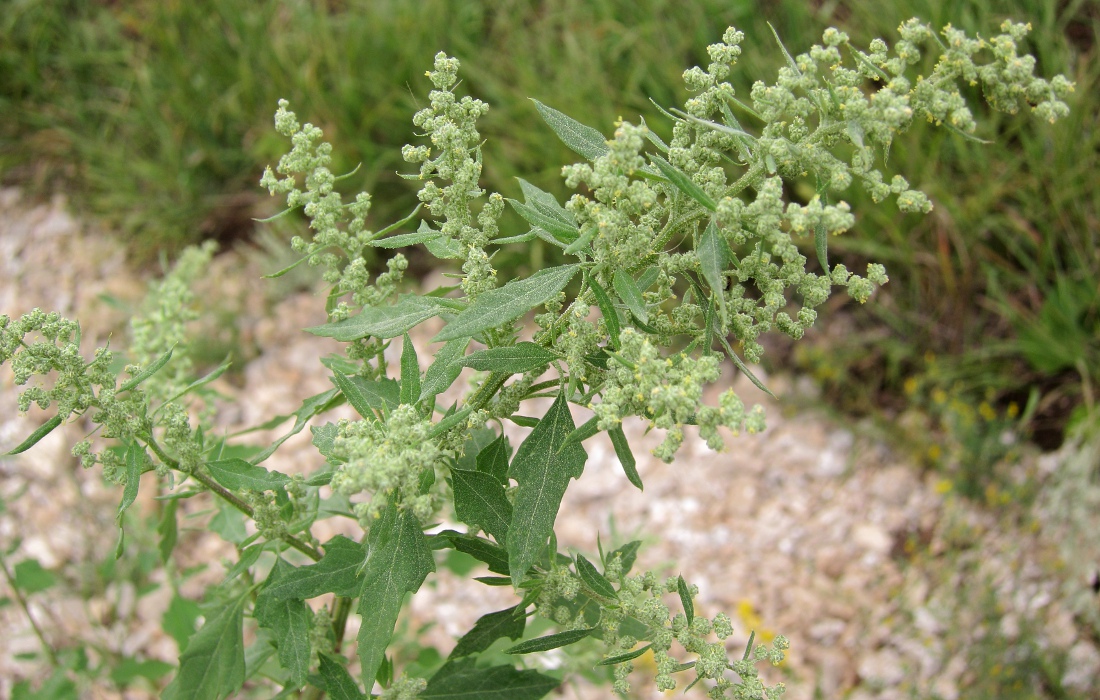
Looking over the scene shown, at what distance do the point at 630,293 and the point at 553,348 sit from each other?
21cm

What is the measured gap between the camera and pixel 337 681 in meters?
1.49

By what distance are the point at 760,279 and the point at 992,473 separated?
326 centimetres

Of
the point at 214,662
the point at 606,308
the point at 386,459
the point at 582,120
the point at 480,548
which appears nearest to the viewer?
the point at 386,459

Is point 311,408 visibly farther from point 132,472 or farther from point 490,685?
point 490,685

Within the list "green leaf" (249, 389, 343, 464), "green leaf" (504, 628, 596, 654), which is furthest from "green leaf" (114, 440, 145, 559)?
"green leaf" (504, 628, 596, 654)

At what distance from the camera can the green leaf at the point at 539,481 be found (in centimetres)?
122

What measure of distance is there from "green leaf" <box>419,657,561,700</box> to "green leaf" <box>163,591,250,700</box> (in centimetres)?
33

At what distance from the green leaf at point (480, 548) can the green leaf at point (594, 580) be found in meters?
0.13

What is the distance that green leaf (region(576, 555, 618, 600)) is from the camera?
136 centimetres

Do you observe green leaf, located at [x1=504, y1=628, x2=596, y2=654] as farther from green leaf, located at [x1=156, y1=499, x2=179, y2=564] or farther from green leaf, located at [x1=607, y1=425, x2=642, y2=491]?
green leaf, located at [x1=156, y1=499, x2=179, y2=564]

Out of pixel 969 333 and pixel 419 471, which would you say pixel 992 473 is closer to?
pixel 969 333

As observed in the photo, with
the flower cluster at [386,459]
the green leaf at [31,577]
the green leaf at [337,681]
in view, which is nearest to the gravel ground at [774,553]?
the green leaf at [31,577]

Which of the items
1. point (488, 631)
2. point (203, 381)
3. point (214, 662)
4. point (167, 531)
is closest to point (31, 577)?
point (167, 531)

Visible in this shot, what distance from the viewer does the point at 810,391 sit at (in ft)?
14.7
